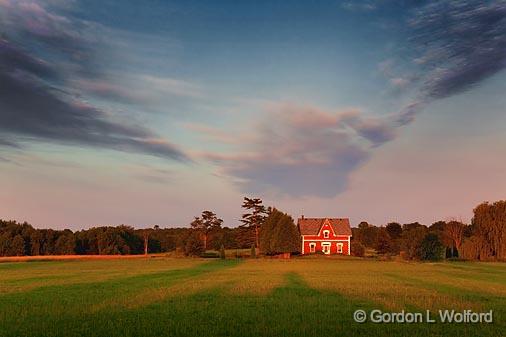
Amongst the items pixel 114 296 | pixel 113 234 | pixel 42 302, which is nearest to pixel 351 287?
pixel 114 296

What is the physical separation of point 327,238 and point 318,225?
167 inches

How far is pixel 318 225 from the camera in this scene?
117062mm

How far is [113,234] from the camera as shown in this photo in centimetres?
12375

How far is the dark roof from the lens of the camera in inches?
A: 4540

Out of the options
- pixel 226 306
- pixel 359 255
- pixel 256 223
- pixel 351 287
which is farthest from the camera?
pixel 256 223

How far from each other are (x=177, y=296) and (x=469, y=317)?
48.0 feet

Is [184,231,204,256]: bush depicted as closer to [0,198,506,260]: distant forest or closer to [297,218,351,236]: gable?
[0,198,506,260]: distant forest

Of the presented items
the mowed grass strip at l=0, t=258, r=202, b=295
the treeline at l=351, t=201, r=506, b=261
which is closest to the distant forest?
the treeline at l=351, t=201, r=506, b=261

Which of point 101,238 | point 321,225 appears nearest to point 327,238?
point 321,225

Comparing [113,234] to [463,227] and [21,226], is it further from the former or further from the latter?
[463,227]

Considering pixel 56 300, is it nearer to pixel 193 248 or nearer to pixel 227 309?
pixel 227 309

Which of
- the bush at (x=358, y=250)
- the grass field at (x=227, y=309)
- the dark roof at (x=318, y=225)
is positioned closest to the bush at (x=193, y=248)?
the dark roof at (x=318, y=225)

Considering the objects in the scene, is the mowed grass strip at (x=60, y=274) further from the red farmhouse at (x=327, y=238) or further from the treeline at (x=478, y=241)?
the red farmhouse at (x=327, y=238)

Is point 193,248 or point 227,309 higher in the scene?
point 193,248
